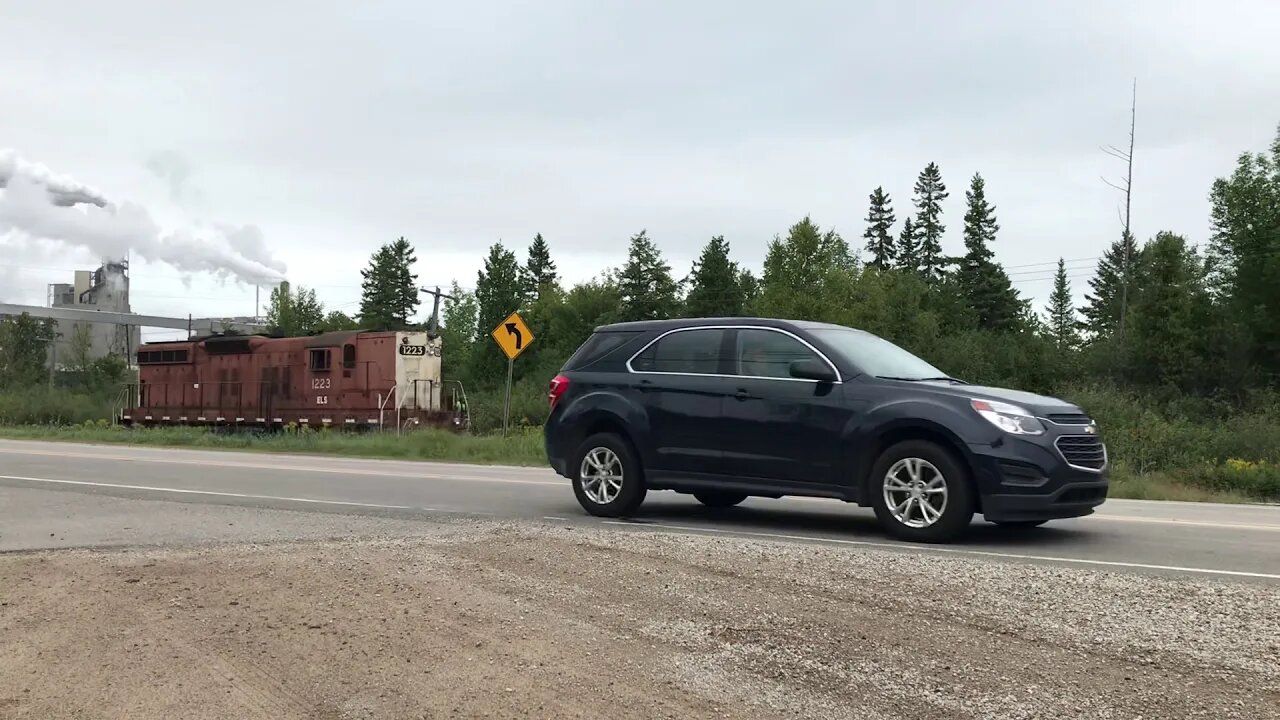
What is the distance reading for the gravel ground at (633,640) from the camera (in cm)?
431

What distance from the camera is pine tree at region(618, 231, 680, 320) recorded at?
82.6 meters

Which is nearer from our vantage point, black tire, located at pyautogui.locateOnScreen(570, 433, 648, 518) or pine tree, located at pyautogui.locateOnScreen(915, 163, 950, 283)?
black tire, located at pyautogui.locateOnScreen(570, 433, 648, 518)

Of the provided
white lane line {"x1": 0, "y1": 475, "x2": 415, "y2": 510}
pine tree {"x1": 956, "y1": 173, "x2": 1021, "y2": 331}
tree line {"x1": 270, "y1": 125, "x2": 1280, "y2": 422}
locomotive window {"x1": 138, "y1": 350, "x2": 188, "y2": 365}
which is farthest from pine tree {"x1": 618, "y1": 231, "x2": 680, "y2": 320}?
white lane line {"x1": 0, "y1": 475, "x2": 415, "y2": 510}

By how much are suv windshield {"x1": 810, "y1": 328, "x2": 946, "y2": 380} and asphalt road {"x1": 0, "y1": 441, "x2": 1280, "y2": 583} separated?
4.54ft

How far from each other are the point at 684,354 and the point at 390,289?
104 m

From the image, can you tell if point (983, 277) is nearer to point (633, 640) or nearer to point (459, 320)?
point (459, 320)

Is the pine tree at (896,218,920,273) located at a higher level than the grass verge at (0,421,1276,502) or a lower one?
higher

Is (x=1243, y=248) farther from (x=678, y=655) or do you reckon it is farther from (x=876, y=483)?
(x=678, y=655)

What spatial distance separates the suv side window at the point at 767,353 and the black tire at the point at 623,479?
1347 millimetres

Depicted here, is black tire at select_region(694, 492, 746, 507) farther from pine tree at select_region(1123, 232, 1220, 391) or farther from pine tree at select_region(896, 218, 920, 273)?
pine tree at select_region(896, 218, 920, 273)

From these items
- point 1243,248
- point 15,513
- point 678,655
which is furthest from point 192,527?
point 1243,248

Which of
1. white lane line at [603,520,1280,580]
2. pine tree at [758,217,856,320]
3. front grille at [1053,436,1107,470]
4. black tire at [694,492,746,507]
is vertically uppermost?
pine tree at [758,217,856,320]

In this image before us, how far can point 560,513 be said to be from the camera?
10.7 meters

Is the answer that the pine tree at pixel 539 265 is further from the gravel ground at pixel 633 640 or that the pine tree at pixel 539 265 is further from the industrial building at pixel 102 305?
the gravel ground at pixel 633 640
